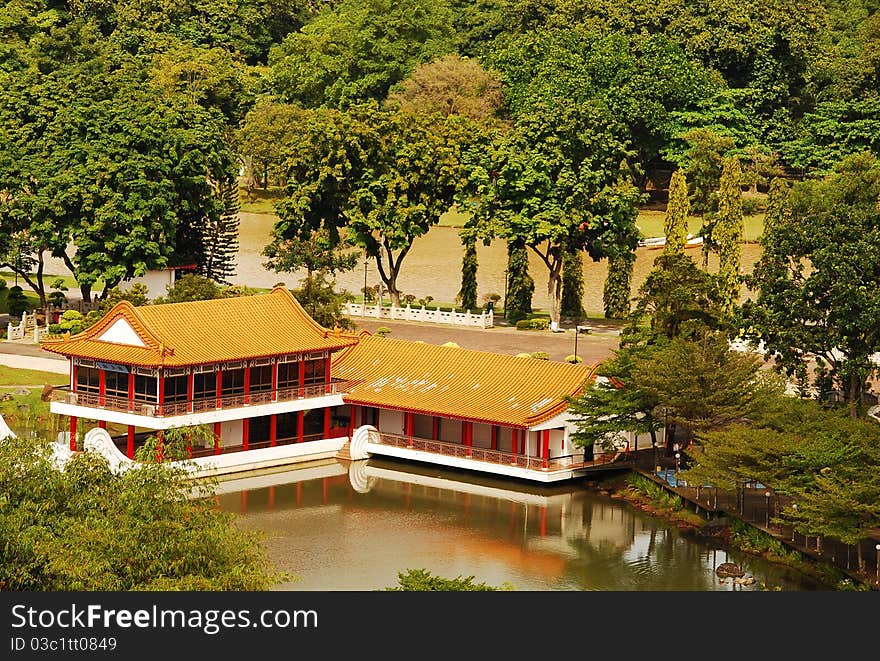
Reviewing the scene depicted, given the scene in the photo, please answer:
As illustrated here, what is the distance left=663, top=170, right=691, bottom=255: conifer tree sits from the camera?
9119cm

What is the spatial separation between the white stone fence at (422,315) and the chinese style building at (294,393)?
15.0 meters

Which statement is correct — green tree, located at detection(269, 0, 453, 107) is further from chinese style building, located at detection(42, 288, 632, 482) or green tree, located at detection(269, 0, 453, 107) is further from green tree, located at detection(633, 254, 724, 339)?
green tree, located at detection(633, 254, 724, 339)

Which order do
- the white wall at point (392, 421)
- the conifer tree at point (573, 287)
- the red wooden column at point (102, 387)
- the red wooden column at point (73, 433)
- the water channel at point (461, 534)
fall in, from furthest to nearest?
1. the conifer tree at point (573, 287)
2. the white wall at point (392, 421)
3. the red wooden column at point (73, 433)
4. the red wooden column at point (102, 387)
5. the water channel at point (461, 534)

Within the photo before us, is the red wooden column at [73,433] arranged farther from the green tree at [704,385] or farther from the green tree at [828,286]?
the green tree at [828,286]

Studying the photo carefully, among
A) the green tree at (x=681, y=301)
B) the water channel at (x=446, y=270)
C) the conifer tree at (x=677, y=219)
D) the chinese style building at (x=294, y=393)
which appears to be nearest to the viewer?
the chinese style building at (x=294, y=393)

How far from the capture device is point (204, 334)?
73.5 m

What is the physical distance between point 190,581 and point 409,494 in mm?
24008

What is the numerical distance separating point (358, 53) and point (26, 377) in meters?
61.9

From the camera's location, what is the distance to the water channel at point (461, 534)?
61438 millimetres

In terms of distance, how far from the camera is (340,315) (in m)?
85.1

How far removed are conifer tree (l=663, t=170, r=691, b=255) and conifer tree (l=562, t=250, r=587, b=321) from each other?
174 inches

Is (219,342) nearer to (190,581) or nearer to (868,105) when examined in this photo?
(190,581)

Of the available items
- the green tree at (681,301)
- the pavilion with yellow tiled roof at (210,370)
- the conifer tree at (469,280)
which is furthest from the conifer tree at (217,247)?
the green tree at (681,301)

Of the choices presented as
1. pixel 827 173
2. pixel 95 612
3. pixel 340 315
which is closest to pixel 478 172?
pixel 340 315
